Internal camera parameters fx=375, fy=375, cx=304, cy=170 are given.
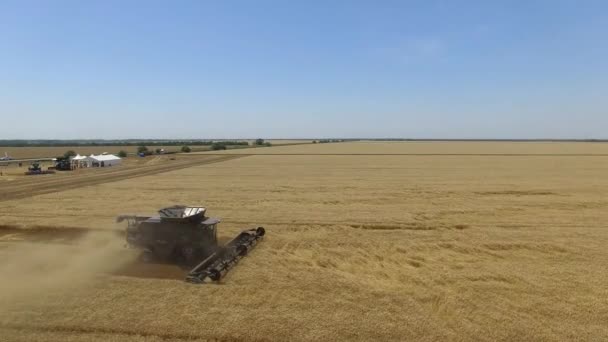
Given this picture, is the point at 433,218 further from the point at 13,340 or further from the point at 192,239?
the point at 13,340

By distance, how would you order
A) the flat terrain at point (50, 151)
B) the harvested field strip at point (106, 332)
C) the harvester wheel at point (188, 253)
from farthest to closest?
the flat terrain at point (50, 151) < the harvester wheel at point (188, 253) < the harvested field strip at point (106, 332)

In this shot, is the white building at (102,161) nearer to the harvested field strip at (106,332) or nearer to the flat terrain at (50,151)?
the flat terrain at (50,151)

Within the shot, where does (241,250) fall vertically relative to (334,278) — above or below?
above

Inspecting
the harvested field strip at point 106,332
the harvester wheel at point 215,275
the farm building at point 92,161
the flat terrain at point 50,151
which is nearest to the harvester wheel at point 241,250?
the harvester wheel at point 215,275

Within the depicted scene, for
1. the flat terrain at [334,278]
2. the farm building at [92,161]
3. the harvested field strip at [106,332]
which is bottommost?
the harvested field strip at [106,332]

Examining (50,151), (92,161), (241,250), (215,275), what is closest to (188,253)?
(241,250)

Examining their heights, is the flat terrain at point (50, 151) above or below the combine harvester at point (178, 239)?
above

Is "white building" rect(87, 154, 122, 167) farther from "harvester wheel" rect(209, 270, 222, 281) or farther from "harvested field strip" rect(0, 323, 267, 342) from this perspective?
"harvested field strip" rect(0, 323, 267, 342)

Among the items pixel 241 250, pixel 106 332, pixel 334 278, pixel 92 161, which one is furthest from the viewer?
pixel 92 161

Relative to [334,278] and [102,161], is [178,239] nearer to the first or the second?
[334,278]
